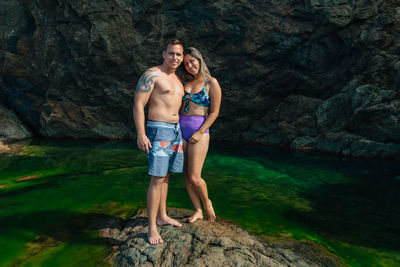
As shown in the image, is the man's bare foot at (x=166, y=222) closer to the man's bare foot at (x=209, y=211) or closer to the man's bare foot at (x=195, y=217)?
the man's bare foot at (x=195, y=217)

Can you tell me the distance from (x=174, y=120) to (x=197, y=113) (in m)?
0.33

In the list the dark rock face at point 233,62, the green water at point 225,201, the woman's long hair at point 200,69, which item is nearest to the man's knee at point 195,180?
the green water at point 225,201

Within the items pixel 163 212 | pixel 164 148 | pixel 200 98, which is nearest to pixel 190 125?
pixel 200 98

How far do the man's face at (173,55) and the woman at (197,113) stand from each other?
0.55 feet

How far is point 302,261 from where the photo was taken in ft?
8.39

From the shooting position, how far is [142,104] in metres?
2.69

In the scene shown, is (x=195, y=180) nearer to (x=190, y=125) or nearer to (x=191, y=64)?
(x=190, y=125)

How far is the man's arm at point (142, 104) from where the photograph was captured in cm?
262

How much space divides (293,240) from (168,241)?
147 centimetres

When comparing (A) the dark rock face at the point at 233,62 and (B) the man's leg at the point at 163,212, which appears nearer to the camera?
(B) the man's leg at the point at 163,212

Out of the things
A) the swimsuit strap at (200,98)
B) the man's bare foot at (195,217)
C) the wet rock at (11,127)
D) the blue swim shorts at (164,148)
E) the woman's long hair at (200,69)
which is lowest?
the wet rock at (11,127)

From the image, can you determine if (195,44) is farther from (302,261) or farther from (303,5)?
(302,261)

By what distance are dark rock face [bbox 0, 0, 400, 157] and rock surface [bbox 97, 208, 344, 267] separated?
739cm

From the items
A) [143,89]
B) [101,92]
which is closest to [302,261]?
[143,89]
